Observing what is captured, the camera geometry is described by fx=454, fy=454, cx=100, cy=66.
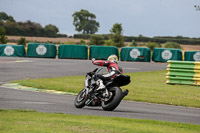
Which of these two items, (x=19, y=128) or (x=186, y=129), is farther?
(x=186, y=129)

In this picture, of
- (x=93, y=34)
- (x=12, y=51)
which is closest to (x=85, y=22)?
(x=93, y=34)

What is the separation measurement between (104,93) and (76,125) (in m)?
3.27

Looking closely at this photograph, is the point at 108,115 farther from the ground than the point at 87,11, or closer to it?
closer to it

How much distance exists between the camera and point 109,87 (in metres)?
12.0

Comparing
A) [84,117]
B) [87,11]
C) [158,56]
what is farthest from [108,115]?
[87,11]

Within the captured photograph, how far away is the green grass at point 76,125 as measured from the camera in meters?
8.08

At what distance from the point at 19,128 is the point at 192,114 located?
19.9 ft

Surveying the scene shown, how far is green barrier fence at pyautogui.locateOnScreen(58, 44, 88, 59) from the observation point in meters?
47.6

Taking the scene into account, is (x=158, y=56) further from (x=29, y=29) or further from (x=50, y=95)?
(x=29, y=29)

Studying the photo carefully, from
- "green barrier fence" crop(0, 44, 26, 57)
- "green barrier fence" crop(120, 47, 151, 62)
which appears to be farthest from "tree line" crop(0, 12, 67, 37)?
"green barrier fence" crop(120, 47, 151, 62)

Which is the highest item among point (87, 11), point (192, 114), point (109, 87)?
point (87, 11)

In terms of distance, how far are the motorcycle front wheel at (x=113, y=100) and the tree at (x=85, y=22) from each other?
17322 centimetres

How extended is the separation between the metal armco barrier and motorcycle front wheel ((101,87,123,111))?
10337 millimetres

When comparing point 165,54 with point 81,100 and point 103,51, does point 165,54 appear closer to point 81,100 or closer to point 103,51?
point 103,51
